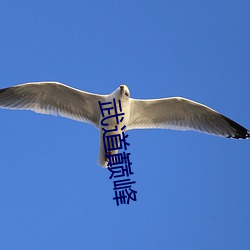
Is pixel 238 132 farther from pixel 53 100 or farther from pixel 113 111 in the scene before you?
pixel 53 100

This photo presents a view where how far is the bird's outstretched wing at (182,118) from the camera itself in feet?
21.8

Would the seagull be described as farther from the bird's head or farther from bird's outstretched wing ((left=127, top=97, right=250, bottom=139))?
the bird's head

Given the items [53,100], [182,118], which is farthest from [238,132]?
[53,100]

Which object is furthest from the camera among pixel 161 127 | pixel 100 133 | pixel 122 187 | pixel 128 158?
pixel 161 127

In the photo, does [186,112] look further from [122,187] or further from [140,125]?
[122,187]

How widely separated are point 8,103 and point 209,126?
2.88 m

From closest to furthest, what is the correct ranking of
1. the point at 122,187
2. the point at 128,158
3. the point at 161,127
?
the point at 122,187
the point at 128,158
the point at 161,127

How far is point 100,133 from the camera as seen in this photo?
643 centimetres

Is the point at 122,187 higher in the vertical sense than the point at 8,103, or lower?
lower

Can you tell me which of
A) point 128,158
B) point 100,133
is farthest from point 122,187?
point 100,133

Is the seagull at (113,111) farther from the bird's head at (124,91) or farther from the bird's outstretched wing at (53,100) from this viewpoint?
the bird's head at (124,91)

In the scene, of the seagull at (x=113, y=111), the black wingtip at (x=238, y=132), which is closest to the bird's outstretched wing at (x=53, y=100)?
the seagull at (x=113, y=111)

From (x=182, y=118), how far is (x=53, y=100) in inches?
73.0

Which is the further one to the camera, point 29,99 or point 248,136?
point 248,136
